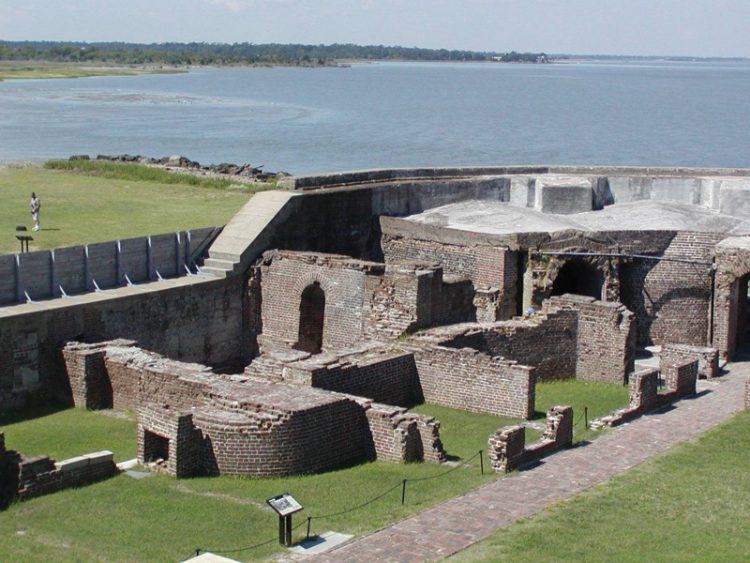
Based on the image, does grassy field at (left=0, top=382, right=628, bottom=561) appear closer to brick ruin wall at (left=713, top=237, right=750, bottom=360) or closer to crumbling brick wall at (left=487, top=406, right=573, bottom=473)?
crumbling brick wall at (left=487, top=406, right=573, bottom=473)

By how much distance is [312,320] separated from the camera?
26.8m

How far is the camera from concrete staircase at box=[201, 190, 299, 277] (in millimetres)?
26328

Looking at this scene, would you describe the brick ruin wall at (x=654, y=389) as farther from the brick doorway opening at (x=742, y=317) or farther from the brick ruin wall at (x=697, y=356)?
the brick doorway opening at (x=742, y=317)

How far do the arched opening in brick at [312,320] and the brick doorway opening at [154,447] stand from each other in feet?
30.1

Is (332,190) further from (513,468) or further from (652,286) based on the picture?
(513,468)

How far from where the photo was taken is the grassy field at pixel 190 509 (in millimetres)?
14406

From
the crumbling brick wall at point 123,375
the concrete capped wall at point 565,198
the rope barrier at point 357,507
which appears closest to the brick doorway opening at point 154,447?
the crumbling brick wall at point 123,375

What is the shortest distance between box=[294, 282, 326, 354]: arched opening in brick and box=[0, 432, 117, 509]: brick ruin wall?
10303 millimetres

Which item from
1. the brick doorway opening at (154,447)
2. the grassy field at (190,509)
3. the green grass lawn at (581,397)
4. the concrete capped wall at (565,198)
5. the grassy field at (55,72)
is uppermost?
the grassy field at (55,72)

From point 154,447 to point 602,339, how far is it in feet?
34.2

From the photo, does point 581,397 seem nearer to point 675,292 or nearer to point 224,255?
point 675,292

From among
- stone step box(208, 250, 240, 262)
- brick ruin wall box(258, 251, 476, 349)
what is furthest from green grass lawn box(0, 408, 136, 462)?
brick ruin wall box(258, 251, 476, 349)

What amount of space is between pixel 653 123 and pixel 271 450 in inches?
3677

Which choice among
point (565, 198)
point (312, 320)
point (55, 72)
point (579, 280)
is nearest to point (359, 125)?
point (565, 198)
